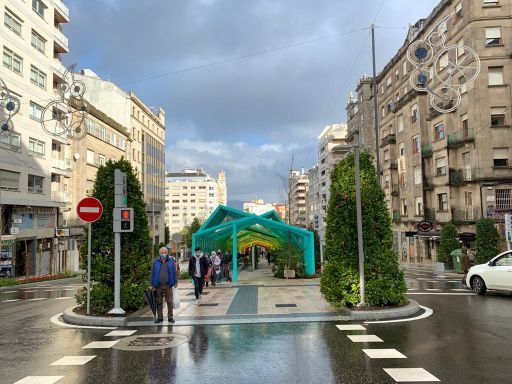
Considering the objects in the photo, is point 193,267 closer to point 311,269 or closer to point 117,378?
point 117,378

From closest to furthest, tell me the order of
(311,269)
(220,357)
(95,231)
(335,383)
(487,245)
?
(335,383)
(220,357)
(95,231)
(311,269)
(487,245)

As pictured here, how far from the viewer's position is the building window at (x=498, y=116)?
36.4 meters

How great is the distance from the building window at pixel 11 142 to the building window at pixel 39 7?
10.8 m

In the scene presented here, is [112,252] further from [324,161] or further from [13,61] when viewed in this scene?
[324,161]

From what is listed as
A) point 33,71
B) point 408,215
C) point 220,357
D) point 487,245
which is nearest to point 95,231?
point 220,357

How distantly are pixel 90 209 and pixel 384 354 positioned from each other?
761cm

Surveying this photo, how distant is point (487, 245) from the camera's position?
27016 mm

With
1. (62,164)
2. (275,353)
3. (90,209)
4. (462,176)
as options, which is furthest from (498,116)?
(62,164)

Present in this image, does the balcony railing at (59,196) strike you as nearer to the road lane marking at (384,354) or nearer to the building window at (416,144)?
the building window at (416,144)

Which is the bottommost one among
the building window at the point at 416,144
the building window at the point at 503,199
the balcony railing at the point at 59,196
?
the building window at the point at 503,199

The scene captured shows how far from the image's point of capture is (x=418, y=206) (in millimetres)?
46562

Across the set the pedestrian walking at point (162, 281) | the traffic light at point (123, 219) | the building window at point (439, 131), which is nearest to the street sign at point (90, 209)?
the traffic light at point (123, 219)

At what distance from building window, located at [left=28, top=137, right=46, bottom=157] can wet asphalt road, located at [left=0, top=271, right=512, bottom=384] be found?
28914 mm

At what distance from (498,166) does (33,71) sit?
3639 centimetres
